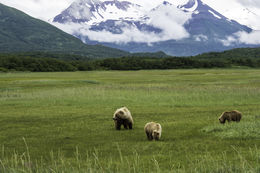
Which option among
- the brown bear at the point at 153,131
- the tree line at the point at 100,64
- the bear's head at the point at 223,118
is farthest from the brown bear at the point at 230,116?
the tree line at the point at 100,64

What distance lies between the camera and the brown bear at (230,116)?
2189 cm

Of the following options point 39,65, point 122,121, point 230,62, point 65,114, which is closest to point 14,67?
point 39,65

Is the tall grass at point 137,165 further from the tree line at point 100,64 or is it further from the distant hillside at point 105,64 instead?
the distant hillside at point 105,64

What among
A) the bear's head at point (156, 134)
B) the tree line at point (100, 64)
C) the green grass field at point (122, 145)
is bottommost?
the green grass field at point (122, 145)

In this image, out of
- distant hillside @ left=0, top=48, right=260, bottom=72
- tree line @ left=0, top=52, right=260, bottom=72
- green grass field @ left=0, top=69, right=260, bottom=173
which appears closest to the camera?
green grass field @ left=0, top=69, right=260, bottom=173

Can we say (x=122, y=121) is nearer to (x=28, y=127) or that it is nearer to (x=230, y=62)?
(x=28, y=127)

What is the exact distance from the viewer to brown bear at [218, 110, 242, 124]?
2189cm

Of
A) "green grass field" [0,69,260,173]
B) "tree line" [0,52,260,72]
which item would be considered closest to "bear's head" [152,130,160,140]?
"green grass field" [0,69,260,173]

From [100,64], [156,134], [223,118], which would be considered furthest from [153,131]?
[100,64]

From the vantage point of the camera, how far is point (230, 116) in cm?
2200

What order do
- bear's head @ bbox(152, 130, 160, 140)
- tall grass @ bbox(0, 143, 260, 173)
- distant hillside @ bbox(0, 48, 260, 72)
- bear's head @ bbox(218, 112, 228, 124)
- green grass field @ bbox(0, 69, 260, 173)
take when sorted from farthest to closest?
distant hillside @ bbox(0, 48, 260, 72), bear's head @ bbox(218, 112, 228, 124), bear's head @ bbox(152, 130, 160, 140), green grass field @ bbox(0, 69, 260, 173), tall grass @ bbox(0, 143, 260, 173)

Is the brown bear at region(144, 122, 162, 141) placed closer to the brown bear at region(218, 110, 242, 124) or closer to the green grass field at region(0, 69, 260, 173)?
the green grass field at region(0, 69, 260, 173)

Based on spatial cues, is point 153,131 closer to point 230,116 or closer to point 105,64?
point 230,116

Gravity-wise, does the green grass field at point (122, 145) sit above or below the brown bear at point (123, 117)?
below
